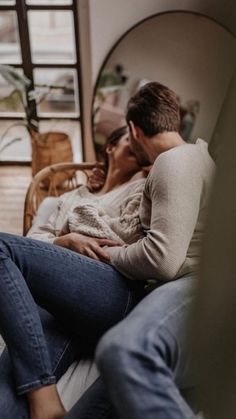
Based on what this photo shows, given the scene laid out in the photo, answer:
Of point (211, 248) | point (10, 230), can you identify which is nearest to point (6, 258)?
point (211, 248)

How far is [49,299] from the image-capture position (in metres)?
1.10

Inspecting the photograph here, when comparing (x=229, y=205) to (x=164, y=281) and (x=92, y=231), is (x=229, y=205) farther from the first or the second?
(x=92, y=231)

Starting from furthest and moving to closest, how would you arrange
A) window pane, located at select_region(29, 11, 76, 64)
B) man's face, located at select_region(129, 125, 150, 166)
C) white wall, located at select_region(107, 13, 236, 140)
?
1. window pane, located at select_region(29, 11, 76, 64)
2. white wall, located at select_region(107, 13, 236, 140)
3. man's face, located at select_region(129, 125, 150, 166)

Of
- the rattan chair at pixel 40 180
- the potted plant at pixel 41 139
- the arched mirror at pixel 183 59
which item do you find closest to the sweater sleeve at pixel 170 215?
the rattan chair at pixel 40 180

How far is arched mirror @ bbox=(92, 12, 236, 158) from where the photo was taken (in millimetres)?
2098

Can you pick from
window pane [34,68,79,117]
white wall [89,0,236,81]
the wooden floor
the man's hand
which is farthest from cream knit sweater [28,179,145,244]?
window pane [34,68,79,117]

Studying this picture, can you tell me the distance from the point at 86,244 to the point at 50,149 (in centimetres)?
126

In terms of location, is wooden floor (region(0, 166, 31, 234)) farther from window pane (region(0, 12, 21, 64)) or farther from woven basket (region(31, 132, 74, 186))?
window pane (region(0, 12, 21, 64))

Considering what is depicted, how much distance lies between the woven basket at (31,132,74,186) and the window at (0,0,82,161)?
0.57 feet

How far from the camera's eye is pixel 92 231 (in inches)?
49.8

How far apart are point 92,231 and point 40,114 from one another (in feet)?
5.24

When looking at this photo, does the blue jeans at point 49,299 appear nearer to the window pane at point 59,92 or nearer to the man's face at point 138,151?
the man's face at point 138,151

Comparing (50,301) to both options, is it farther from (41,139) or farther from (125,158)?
(41,139)

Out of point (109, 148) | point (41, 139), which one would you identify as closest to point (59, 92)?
point (41, 139)
